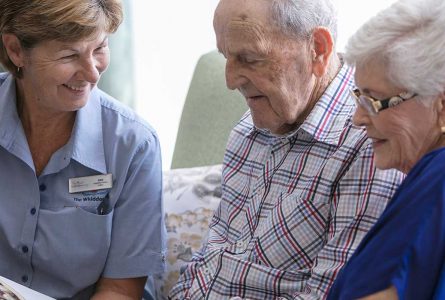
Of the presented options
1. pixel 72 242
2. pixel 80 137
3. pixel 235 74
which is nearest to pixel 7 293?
pixel 72 242

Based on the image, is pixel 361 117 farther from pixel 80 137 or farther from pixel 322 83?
pixel 80 137

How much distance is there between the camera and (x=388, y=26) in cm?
138

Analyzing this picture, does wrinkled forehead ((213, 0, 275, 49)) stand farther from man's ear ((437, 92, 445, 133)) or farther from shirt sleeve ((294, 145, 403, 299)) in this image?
man's ear ((437, 92, 445, 133))

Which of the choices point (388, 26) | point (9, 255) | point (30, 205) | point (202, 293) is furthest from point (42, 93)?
point (388, 26)

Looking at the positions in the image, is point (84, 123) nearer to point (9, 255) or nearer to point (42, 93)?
point (42, 93)

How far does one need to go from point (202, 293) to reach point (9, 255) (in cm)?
47

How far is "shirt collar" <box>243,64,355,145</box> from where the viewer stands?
1.76 meters

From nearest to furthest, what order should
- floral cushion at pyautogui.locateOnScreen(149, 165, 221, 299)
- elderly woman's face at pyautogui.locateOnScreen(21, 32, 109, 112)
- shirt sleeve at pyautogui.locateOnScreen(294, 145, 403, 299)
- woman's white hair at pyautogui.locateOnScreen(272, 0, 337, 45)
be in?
shirt sleeve at pyautogui.locateOnScreen(294, 145, 403, 299) → woman's white hair at pyautogui.locateOnScreen(272, 0, 337, 45) → elderly woman's face at pyautogui.locateOnScreen(21, 32, 109, 112) → floral cushion at pyautogui.locateOnScreen(149, 165, 221, 299)

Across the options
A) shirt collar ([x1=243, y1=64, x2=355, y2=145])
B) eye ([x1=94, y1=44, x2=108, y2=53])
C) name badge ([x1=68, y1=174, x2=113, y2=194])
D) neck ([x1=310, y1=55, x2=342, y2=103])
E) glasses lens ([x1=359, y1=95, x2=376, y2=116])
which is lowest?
name badge ([x1=68, y1=174, x2=113, y2=194])

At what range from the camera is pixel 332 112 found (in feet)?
5.90

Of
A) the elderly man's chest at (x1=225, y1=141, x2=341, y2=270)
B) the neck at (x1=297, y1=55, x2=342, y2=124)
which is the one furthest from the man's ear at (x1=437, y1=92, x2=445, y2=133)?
the neck at (x1=297, y1=55, x2=342, y2=124)

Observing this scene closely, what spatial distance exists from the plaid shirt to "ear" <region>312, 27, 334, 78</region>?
54 millimetres

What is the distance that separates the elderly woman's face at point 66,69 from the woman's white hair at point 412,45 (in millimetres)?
754

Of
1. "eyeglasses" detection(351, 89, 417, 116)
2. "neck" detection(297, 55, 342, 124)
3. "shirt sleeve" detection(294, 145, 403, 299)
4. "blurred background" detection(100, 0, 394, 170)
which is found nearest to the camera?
"eyeglasses" detection(351, 89, 417, 116)
